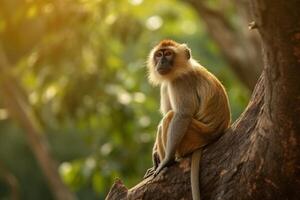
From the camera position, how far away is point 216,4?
47.8 ft

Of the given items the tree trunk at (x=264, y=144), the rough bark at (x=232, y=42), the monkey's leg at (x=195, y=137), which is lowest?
the tree trunk at (x=264, y=144)

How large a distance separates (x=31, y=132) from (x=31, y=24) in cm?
185

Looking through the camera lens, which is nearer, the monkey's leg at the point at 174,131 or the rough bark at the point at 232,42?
the monkey's leg at the point at 174,131

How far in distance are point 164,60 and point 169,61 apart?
68mm

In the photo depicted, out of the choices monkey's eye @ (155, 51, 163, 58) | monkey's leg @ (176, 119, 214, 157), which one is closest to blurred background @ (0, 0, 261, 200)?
monkey's eye @ (155, 51, 163, 58)

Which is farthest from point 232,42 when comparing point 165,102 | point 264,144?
point 264,144

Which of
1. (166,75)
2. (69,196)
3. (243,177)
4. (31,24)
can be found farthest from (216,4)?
(243,177)

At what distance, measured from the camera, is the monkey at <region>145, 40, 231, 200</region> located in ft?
19.4

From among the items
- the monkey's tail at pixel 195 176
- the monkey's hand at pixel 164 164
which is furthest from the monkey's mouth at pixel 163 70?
the monkey's tail at pixel 195 176

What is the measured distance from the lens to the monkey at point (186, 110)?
591 cm

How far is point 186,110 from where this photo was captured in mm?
6105

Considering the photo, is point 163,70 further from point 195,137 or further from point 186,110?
point 195,137

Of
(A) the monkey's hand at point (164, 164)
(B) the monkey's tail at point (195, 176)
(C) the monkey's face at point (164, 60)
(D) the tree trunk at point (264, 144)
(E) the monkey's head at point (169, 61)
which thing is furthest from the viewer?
(C) the monkey's face at point (164, 60)

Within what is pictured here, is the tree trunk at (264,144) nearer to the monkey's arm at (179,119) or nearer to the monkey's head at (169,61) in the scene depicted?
the monkey's arm at (179,119)
